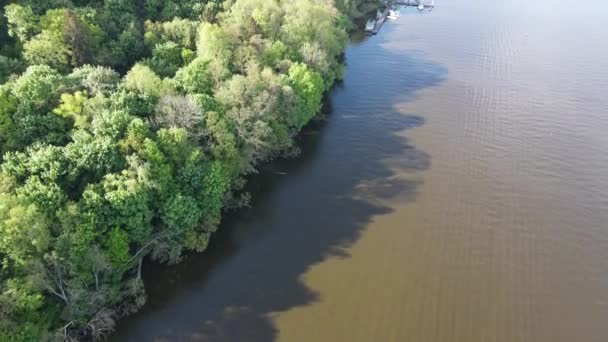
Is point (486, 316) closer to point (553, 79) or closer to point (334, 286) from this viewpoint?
point (334, 286)

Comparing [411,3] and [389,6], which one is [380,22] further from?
[411,3]

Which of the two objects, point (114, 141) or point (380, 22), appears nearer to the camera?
point (114, 141)

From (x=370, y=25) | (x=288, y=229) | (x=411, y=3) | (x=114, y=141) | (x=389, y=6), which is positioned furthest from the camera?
(x=411, y=3)

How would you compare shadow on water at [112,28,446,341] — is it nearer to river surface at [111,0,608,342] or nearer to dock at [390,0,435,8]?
river surface at [111,0,608,342]

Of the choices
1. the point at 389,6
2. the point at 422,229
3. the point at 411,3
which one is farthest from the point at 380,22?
the point at 422,229

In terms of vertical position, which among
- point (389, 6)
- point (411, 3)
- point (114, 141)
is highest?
point (411, 3)

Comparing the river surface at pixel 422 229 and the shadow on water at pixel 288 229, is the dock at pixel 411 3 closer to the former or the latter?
the river surface at pixel 422 229
